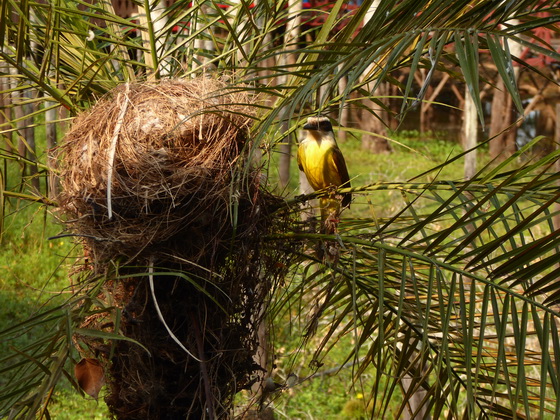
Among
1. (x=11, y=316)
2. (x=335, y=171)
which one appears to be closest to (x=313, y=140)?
(x=335, y=171)

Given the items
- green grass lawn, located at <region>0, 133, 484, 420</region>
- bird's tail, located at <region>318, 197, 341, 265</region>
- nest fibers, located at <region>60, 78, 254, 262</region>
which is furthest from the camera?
green grass lawn, located at <region>0, 133, 484, 420</region>

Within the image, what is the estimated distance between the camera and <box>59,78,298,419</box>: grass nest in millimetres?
2289

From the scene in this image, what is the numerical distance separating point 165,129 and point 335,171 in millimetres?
861

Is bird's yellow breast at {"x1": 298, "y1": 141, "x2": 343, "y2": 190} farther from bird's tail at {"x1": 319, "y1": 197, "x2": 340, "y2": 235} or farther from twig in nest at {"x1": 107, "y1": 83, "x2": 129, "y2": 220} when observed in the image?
twig in nest at {"x1": 107, "y1": 83, "x2": 129, "y2": 220}

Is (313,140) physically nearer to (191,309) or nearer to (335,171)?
(335,171)

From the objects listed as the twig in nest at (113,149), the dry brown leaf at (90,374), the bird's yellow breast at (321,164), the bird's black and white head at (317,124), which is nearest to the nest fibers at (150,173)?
the twig in nest at (113,149)

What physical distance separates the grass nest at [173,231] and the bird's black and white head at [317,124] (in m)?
0.37

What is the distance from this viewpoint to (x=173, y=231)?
2322 mm

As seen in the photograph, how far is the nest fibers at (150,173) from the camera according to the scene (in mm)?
2275

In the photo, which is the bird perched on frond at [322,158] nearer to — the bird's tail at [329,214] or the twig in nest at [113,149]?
the bird's tail at [329,214]

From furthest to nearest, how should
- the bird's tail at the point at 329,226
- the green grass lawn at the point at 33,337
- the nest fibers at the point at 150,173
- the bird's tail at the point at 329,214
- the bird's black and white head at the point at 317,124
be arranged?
the green grass lawn at the point at 33,337, the bird's black and white head at the point at 317,124, the bird's tail at the point at 329,214, the bird's tail at the point at 329,226, the nest fibers at the point at 150,173

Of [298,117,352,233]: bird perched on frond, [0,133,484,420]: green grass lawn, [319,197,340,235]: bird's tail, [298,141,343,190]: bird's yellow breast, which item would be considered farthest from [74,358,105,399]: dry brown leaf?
[0,133,484,420]: green grass lawn

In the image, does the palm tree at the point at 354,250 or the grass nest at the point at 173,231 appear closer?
the palm tree at the point at 354,250

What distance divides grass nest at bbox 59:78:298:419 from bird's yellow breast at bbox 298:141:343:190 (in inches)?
16.3
